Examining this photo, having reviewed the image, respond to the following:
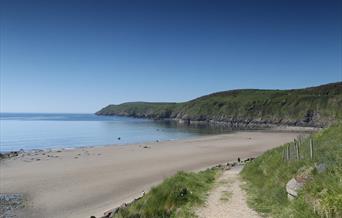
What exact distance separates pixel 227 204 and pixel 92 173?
20614 mm

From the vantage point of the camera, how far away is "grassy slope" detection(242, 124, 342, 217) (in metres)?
8.93

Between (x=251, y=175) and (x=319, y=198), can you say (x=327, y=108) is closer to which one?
(x=251, y=175)

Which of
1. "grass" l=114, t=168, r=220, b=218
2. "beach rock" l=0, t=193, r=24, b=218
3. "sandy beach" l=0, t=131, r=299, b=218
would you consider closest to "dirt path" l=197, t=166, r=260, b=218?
"grass" l=114, t=168, r=220, b=218

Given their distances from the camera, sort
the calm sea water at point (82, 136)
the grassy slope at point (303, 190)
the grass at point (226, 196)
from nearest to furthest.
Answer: the grassy slope at point (303, 190) → the grass at point (226, 196) → the calm sea water at point (82, 136)

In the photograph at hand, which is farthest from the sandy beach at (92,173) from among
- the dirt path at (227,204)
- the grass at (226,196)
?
the grass at (226,196)

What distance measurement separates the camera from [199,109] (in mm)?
152750

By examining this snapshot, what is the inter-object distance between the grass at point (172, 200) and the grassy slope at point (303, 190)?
2332mm

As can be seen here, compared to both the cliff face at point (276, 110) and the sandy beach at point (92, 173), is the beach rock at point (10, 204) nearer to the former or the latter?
the sandy beach at point (92, 173)

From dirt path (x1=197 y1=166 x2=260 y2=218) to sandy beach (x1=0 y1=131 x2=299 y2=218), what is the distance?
297 inches

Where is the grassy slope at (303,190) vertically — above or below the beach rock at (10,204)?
above

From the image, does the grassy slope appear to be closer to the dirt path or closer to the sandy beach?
the dirt path

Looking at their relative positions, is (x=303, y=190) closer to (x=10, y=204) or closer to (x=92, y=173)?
(x=10, y=204)

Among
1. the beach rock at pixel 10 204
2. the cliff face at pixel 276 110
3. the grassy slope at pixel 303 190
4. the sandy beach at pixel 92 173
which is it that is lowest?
the beach rock at pixel 10 204

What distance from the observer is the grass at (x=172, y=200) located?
14625 mm
